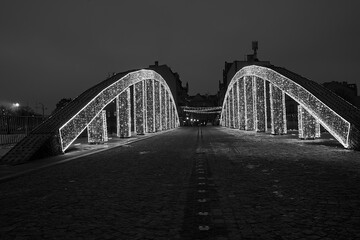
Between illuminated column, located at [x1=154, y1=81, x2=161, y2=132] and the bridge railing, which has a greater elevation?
illuminated column, located at [x1=154, y1=81, x2=161, y2=132]

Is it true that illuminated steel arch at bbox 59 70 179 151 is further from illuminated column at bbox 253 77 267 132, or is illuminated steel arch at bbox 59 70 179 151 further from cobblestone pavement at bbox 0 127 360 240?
illuminated column at bbox 253 77 267 132

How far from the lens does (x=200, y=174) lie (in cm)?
911

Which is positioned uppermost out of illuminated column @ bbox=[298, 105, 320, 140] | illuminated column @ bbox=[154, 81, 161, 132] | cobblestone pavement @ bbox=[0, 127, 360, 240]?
illuminated column @ bbox=[154, 81, 161, 132]

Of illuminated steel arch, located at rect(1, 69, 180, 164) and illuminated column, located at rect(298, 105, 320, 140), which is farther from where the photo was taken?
illuminated column, located at rect(298, 105, 320, 140)

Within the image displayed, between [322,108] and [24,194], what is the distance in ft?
52.1

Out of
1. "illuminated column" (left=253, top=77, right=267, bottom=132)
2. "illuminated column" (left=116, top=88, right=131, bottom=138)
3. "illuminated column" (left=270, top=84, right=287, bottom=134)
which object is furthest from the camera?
"illuminated column" (left=253, top=77, right=267, bottom=132)

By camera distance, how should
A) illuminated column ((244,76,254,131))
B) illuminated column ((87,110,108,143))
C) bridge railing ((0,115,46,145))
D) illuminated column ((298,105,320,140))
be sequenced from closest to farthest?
bridge railing ((0,115,46,145))
illuminated column ((298,105,320,140))
illuminated column ((87,110,108,143))
illuminated column ((244,76,254,131))

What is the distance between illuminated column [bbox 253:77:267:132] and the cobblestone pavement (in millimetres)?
26843

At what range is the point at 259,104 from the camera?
3644cm

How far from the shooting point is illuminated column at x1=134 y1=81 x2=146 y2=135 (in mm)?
35438

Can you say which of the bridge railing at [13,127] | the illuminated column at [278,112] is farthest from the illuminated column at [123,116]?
the illuminated column at [278,112]

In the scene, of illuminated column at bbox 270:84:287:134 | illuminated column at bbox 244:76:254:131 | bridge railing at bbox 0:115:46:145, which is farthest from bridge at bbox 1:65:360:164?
illuminated column at bbox 244:76:254:131

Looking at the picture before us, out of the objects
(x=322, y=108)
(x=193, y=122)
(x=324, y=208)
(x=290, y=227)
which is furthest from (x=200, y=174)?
(x=193, y=122)

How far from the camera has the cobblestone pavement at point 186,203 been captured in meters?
4.43
